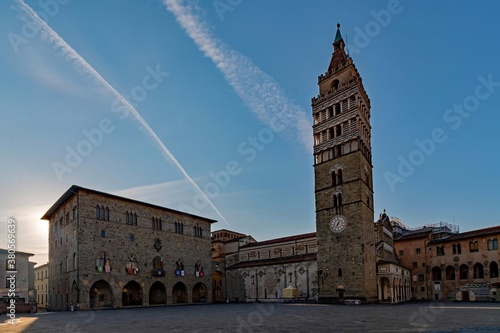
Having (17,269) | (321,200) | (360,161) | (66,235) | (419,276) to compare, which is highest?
(360,161)

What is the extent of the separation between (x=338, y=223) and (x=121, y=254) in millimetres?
25917

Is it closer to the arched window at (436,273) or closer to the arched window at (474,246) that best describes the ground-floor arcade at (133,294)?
the arched window at (436,273)

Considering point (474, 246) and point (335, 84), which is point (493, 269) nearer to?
point (474, 246)

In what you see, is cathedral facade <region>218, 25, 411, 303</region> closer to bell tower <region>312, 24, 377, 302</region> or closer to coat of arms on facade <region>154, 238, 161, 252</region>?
bell tower <region>312, 24, 377, 302</region>

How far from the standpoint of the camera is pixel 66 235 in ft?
152

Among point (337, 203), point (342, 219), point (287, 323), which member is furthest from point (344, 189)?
point (287, 323)

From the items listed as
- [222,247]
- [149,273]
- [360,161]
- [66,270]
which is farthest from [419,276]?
[66,270]

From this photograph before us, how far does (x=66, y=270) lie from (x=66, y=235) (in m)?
4.06

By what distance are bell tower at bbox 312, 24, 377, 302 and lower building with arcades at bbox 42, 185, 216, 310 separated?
754 inches

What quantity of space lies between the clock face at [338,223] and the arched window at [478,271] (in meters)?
21.8

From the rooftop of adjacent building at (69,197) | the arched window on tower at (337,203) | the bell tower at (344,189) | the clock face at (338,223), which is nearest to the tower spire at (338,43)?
the bell tower at (344,189)

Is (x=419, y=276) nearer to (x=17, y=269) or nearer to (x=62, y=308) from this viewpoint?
(x=62, y=308)

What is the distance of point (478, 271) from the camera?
52625 mm

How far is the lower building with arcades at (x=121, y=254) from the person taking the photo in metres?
42.8
